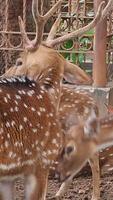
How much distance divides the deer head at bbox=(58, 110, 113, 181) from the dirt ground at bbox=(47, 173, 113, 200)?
83.3 inches

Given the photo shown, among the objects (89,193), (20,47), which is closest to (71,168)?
(89,193)

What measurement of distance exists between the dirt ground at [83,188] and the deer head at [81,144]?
212cm

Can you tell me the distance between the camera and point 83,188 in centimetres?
684

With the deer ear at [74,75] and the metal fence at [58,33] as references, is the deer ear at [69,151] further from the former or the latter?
the metal fence at [58,33]

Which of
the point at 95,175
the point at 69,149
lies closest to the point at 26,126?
the point at 69,149

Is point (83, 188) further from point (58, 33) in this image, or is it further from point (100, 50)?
point (58, 33)

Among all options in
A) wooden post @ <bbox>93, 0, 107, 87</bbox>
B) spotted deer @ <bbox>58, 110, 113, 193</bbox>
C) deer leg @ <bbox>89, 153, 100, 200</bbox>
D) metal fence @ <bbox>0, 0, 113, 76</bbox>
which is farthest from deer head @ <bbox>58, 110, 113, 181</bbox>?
metal fence @ <bbox>0, 0, 113, 76</bbox>

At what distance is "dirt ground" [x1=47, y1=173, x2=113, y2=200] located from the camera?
21.7ft

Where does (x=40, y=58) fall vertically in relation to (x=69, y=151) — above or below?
above

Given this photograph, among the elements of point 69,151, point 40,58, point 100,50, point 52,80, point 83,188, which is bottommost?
point 83,188

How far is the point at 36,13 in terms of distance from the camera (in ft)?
20.0

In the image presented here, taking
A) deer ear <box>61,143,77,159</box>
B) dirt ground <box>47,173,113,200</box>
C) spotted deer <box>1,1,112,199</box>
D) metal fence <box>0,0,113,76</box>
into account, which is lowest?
dirt ground <box>47,173,113,200</box>

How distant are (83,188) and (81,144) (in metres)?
2.64

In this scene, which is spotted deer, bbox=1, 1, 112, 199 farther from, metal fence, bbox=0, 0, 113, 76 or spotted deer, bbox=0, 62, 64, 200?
metal fence, bbox=0, 0, 113, 76
